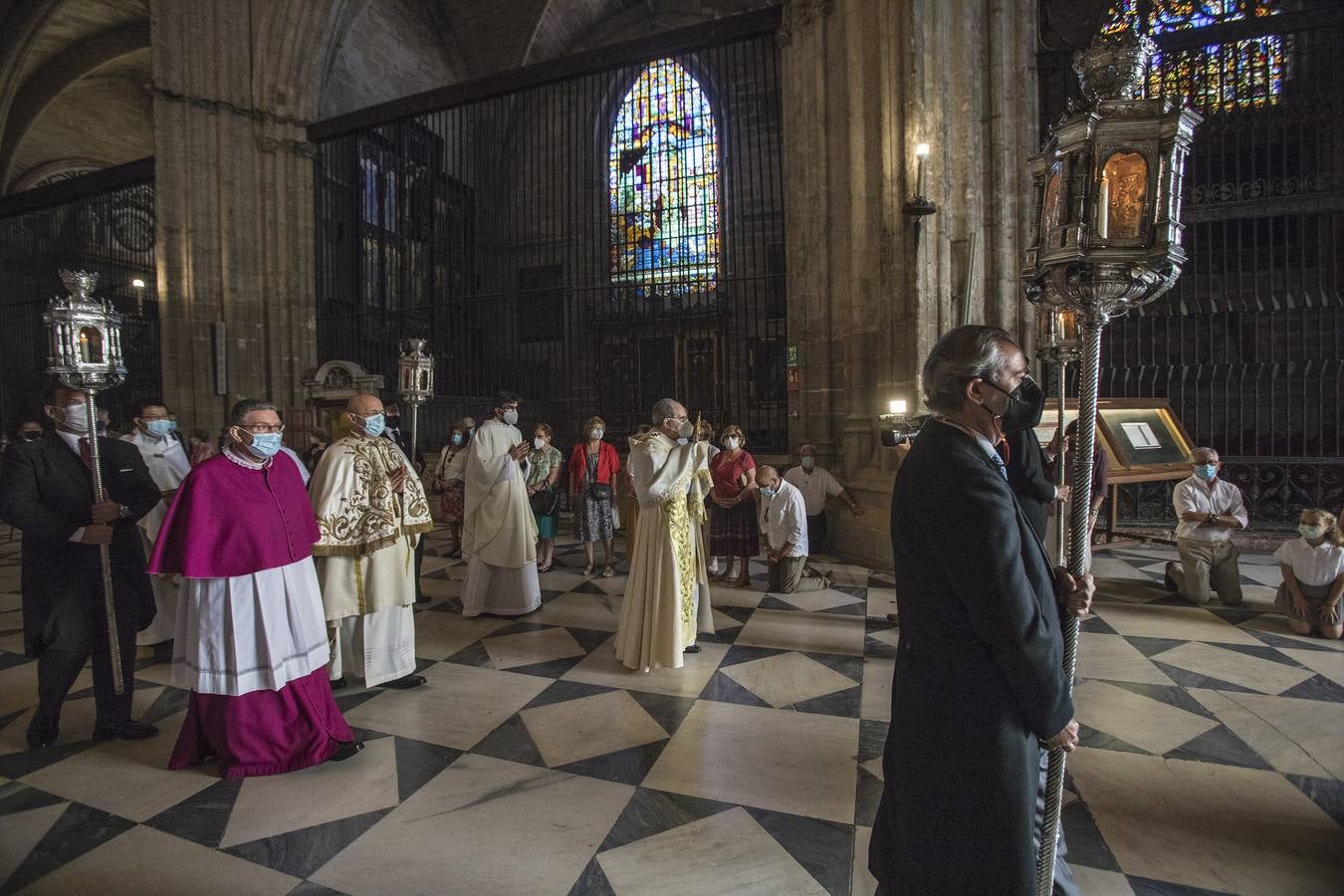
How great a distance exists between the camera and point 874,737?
3.24 m

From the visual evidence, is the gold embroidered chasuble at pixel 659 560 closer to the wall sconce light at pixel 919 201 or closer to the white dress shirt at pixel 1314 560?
the wall sconce light at pixel 919 201

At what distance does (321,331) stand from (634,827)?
1265 centimetres

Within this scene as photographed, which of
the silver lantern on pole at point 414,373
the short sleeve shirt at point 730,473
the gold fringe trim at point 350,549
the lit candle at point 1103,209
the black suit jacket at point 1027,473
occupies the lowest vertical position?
the gold fringe trim at point 350,549

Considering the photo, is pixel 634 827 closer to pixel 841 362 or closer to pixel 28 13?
pixel 841 362

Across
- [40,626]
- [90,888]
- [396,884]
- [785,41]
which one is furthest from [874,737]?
[785,41]

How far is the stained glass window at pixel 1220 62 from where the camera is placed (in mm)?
8609

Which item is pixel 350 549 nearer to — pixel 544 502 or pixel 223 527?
pixel 223 527

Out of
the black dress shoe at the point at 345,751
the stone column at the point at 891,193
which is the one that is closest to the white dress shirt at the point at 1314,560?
the stone column at the point at 891,193

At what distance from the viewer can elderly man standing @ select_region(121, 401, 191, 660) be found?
4695 millimetres

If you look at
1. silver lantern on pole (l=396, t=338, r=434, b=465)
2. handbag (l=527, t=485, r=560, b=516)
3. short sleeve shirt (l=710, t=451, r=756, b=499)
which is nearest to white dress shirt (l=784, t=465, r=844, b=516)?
short sleeve shirt (l=710, t=451, r=756, b=499)

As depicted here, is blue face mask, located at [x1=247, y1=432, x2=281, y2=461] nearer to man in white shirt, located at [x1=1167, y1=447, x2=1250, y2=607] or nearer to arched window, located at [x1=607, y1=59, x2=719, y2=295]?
man in white shirt, located at [x1=1167, y1=447, x2=1250, y2=607]

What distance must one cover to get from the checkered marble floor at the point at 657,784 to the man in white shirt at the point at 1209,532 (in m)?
0.81

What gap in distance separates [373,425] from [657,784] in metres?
2.52

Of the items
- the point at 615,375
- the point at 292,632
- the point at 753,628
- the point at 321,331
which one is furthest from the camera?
the point at 615,375
